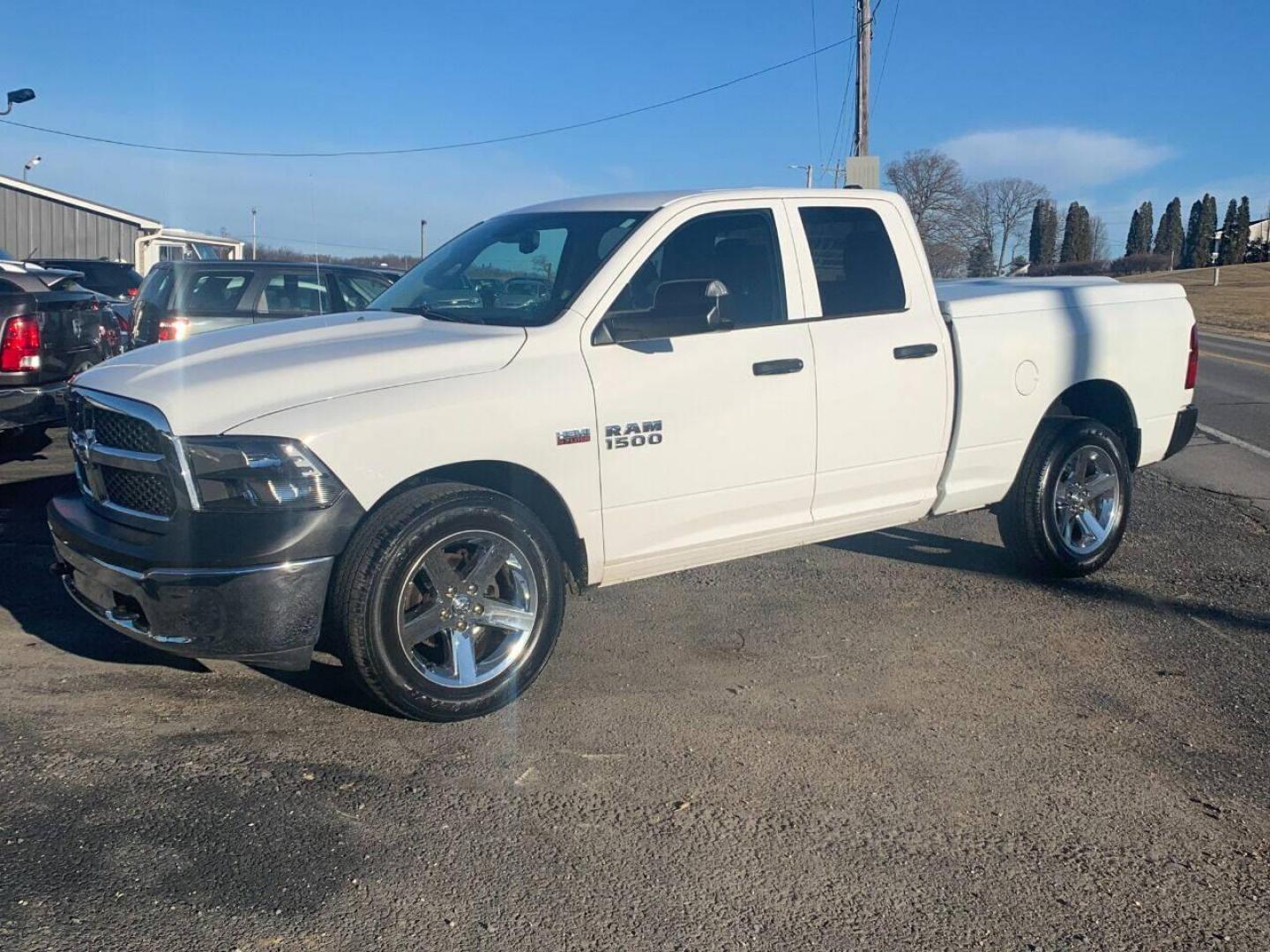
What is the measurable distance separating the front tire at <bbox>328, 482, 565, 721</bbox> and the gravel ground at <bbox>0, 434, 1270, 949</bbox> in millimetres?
177

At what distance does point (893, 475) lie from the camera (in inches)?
224

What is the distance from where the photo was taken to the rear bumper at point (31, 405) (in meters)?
7.84

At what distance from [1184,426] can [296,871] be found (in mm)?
5724

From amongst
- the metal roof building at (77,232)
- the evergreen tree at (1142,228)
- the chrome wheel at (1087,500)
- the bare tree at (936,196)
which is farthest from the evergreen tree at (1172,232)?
the chrome wheel at (1087,500)

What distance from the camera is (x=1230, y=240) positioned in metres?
90.6

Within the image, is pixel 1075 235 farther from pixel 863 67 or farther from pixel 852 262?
pixel 852 262

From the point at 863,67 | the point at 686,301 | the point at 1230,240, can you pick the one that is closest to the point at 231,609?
the point at 686,301

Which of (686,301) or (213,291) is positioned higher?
(686,301)

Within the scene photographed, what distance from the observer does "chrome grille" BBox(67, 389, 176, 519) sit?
4.13 meters

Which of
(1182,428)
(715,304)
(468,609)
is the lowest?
(468,609)

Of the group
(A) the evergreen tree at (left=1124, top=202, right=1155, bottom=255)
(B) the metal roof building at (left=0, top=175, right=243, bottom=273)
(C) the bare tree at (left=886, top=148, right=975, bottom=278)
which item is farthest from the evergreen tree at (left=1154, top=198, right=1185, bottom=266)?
(B) the metal roof building at (left=0, top=175, right=243, bottom=273)

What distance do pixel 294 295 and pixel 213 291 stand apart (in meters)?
A: 0.75

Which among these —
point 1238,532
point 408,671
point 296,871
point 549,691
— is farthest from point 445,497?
point 1238,532

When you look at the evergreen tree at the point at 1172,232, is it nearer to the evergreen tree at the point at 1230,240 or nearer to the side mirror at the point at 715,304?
the evergreen tree at the point at 1230,240
